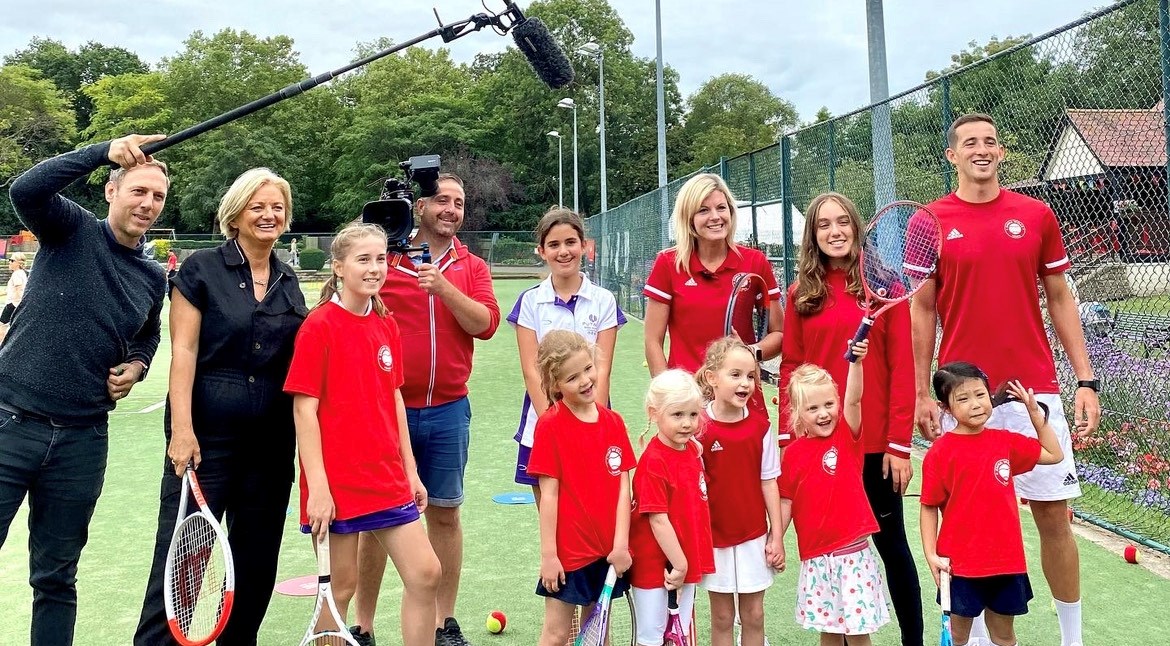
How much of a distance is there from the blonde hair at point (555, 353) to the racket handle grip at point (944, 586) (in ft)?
4.56

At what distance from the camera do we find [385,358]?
336cm

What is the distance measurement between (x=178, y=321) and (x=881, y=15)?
6.26 m

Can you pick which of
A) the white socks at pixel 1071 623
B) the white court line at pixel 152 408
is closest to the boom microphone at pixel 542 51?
the white socks at pixel 1071 623

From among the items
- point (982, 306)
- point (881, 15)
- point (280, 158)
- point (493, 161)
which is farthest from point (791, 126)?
point (982, 306)

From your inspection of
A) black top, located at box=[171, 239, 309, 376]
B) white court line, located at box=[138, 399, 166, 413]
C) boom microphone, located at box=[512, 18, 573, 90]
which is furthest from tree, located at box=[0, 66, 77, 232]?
black top, located at box=[171, 239, 309, 376]

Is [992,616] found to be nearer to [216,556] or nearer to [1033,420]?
[1033,420]

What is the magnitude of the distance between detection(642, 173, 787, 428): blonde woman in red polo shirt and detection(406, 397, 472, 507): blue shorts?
86 centimetres

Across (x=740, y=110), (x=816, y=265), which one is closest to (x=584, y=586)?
(x=816, y=265)

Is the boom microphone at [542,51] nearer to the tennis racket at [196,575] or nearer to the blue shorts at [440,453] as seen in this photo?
the blue shorts at [440,453]

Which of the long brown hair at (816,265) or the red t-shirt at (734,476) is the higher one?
the long brown hair at (816,265)

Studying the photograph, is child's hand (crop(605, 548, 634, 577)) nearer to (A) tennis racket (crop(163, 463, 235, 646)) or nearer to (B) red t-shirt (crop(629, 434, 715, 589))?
(B) red t-shirt (crop(629, 434, 715, 589))

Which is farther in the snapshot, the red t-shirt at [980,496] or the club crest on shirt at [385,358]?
the club crest on shirt at [385,358]

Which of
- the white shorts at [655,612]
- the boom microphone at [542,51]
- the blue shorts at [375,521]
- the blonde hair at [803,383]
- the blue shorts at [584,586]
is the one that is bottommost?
the white shorts at [655,612]

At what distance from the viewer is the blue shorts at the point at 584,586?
10.4ft
